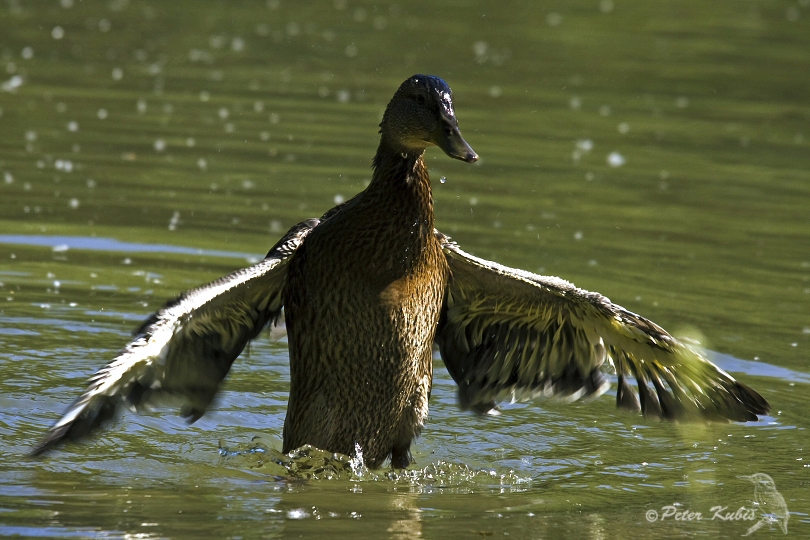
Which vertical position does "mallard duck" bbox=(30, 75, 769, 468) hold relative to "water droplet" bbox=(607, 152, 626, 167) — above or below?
below

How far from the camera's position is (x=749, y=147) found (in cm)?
1533

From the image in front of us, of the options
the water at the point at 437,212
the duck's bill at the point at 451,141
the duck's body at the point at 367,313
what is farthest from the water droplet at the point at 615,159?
the duck's bill at the point at 451,141

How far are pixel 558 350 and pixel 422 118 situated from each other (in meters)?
1.79

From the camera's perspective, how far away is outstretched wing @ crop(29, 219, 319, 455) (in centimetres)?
630

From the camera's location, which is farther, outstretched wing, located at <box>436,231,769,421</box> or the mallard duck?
outstretched wing, located at <box>436,231,769,421</box>

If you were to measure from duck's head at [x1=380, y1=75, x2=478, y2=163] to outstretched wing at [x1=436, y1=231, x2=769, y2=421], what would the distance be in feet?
2.52

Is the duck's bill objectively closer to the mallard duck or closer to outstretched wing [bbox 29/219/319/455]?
the mallard duck

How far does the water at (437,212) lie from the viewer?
6723 mm

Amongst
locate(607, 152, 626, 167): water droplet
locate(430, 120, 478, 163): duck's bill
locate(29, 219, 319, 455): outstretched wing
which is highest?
locate(607, 152, 626, 167): water droplet

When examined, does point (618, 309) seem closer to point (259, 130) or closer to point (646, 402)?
point (646, 402)

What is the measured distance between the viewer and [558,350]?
7.74 m

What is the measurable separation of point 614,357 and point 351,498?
1.92 metres

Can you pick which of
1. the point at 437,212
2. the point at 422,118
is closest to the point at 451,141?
the point at 422,118

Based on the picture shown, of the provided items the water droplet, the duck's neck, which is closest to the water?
the water droplet
